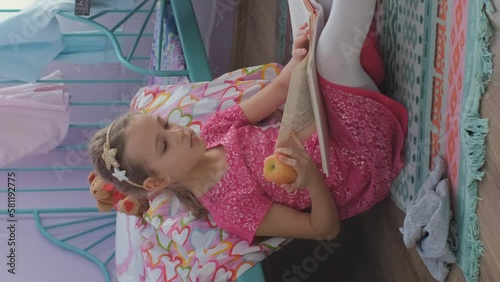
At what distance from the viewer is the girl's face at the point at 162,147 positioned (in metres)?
1.45

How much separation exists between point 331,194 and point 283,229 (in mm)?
114

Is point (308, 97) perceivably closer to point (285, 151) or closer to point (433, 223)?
point (285, 151)

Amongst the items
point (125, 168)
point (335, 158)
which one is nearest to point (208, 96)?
point (125, 168)

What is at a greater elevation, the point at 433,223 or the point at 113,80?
the point at 433,223

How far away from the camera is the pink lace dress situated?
1.32m

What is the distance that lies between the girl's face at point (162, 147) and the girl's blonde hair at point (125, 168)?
0.9 inches

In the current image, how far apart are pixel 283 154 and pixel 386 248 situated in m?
0.35

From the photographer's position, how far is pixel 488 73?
97 centimetres

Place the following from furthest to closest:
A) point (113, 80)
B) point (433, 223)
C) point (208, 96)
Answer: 1. point (113, 80)
2. point (208, 96)
3. point (433, 223)

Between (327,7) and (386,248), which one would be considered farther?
(386,248)

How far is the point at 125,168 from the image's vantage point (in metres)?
1.51

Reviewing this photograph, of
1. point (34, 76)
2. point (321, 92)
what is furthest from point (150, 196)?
point (34, 76)

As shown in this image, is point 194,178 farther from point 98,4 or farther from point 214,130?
point 98,4

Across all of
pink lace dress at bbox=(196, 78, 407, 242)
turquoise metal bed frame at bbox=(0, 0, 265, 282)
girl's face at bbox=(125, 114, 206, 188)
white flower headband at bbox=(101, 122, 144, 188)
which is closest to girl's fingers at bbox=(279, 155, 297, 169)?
pink lace dress at bbox=(196, 78, 407, 242)
